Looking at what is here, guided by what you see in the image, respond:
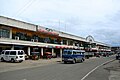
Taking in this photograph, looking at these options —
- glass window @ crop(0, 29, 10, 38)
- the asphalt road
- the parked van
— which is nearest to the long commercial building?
glass window @ crop(0, 29, 10, 38)

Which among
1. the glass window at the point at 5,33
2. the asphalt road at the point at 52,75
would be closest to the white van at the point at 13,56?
the glass window at the point at 5,33

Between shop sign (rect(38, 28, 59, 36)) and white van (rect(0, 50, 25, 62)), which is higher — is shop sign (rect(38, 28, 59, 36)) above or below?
above

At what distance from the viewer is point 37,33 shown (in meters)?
57.0

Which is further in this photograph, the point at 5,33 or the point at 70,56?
the point at 5,33

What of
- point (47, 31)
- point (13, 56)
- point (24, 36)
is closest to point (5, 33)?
point (24, 36)

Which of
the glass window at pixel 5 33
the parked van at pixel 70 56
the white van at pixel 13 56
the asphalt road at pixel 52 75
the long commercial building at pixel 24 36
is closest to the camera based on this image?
the asphalt road at pixel 52 75

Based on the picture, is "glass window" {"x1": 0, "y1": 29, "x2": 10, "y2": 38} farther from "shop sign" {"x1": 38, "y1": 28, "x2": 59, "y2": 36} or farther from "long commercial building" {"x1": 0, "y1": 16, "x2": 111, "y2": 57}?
"shop sign" {"x1": 38, "y1": 28, "x2": 59, "y2": 36}

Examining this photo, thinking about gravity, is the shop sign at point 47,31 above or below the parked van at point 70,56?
above

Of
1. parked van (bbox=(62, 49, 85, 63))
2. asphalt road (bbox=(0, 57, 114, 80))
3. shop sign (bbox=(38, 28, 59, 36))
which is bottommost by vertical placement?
asphalt road (bbox=(0, 57, 114, 80))

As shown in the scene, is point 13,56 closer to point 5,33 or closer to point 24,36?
point 5,33

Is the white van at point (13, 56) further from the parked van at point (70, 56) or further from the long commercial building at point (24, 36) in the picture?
the parked van at point (70, 56)

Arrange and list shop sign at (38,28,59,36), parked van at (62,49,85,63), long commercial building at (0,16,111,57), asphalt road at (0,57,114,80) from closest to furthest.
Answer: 1. asphalt road at (0,57,114,80)
2. parked van at (62,49,85,63)
3. long commercial building at (0,16,111,57)
4. shop sign at (38,28,59,36)

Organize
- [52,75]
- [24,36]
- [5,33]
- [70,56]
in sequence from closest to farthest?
[52,75]
[70,56]
[5,33]
[24,36]

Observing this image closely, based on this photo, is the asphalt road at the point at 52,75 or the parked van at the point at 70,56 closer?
the asphalt road at the point at 52,75
